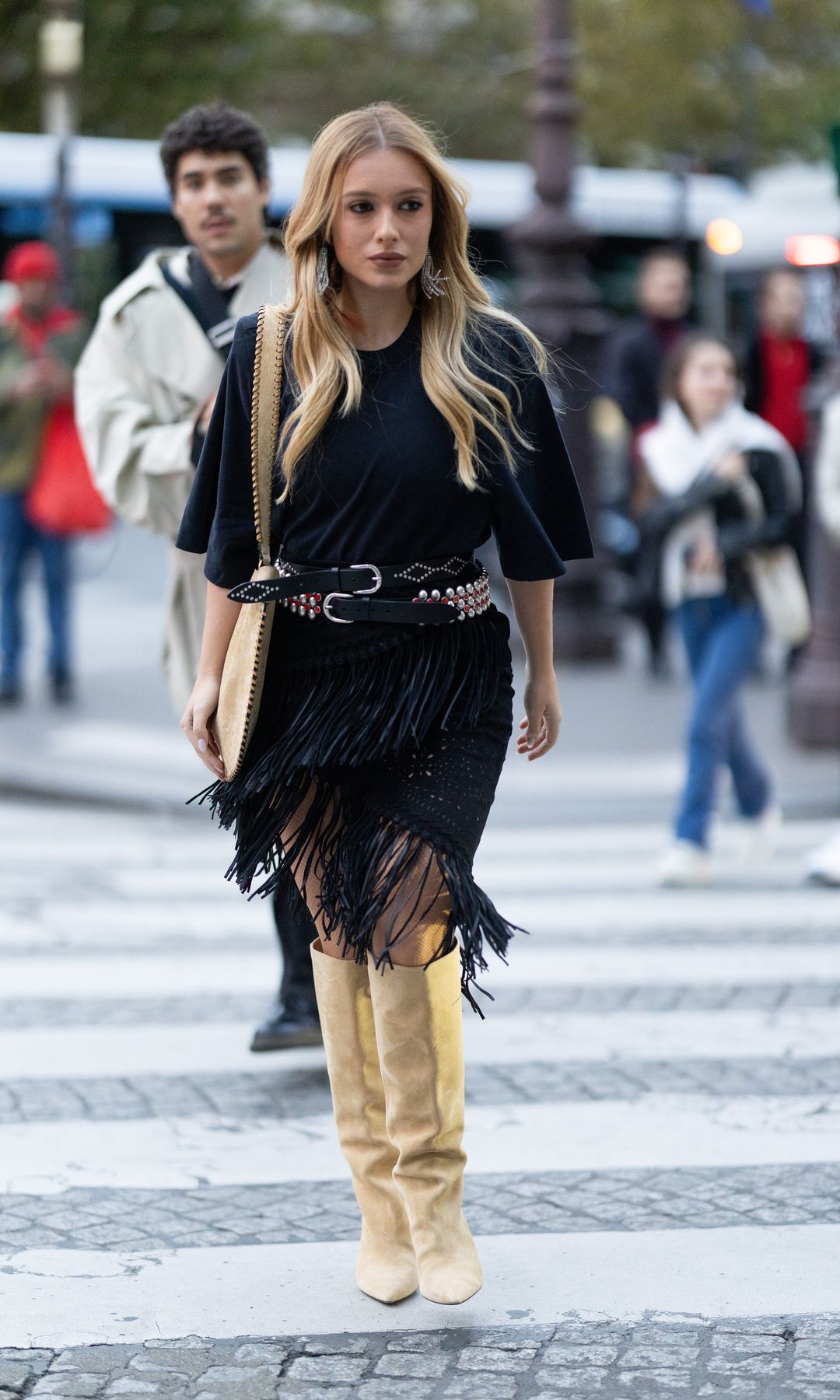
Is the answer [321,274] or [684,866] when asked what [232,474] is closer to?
[321,274]

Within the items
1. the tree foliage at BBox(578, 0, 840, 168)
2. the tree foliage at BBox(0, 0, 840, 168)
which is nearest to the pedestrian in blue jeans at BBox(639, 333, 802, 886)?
the tree foliage at BBox(0, 0, 840, 168)

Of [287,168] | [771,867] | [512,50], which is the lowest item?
[771,867]

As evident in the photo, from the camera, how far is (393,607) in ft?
10.7

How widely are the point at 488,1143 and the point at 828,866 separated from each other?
2.80 metres

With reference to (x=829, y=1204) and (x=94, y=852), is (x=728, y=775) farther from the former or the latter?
(x=829, y=1204)

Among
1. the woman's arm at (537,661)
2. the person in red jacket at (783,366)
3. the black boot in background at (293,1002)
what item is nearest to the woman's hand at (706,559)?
the black boot in background at (293,1002)

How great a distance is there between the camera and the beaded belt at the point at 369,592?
3.28 m

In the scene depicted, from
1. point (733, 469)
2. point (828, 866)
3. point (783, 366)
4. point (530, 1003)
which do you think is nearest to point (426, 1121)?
point (530, 1003)

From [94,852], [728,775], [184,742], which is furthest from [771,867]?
[184,742]

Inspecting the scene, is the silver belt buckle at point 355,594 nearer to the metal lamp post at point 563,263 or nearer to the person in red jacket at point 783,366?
the metal lamp post at point 563,263

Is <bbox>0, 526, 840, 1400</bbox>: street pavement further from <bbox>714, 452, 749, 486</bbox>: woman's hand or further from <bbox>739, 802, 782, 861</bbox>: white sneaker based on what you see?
<bbox>714, 452, 749, 486</bbox>: woman's hand

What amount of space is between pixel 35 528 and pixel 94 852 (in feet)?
10.6

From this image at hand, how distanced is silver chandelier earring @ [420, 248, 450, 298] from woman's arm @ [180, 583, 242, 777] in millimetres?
606

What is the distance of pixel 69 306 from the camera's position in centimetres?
1742
